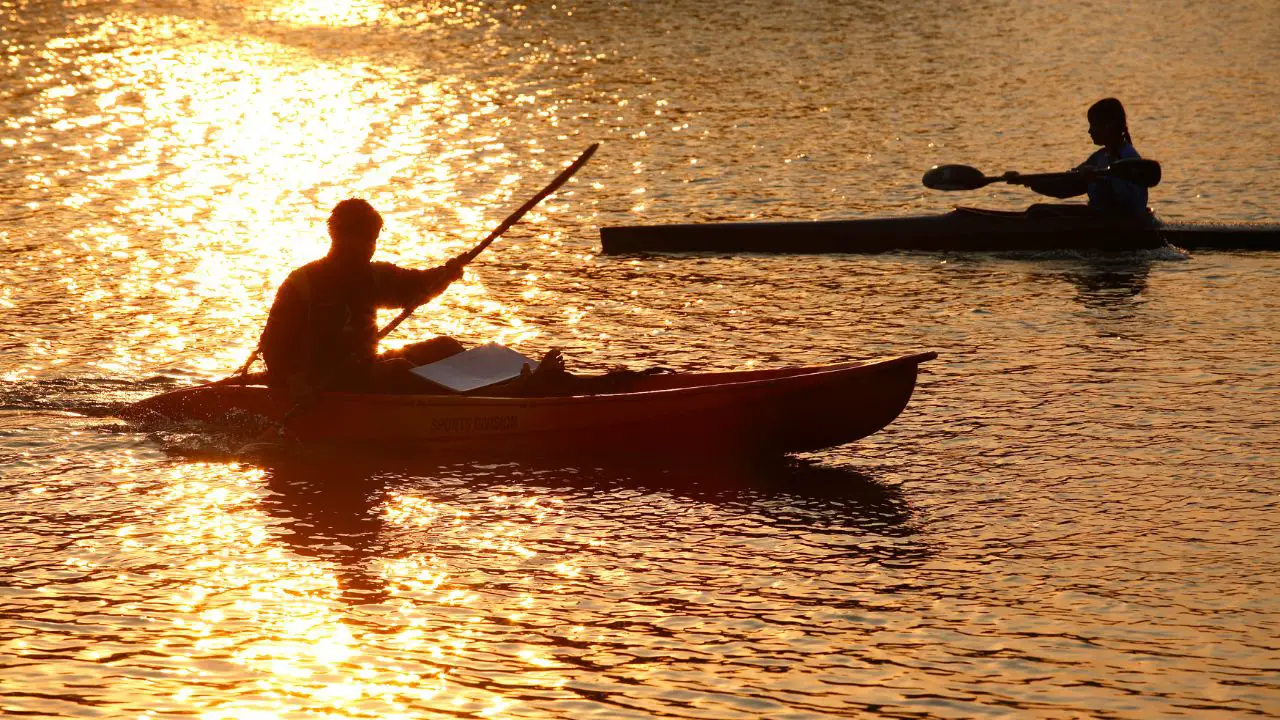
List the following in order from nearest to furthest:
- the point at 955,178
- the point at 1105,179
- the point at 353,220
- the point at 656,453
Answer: the point at 353,220 < the point at 656,453 < the point at 1105,179 < the point at 955,178

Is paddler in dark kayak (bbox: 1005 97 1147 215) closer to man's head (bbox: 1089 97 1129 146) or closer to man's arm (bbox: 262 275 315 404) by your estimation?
man's head (bbox: 1089 97 1129 146)

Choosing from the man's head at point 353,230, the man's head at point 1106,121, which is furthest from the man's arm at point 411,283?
the man's head at point 1106,121

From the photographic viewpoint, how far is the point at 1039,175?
47.8 ft

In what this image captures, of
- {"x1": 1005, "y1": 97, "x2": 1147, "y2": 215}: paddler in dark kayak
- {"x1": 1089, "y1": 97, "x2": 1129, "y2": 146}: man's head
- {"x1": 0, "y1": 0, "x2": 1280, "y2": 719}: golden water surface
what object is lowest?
{"x1": 0, "y1": 0, "x2": 1280, "y2": 719}: golden water surface

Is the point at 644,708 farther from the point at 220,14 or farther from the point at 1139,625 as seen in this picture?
the point at 220,14

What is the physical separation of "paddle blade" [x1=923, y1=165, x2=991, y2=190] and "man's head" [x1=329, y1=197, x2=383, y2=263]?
A: 686 centimetres

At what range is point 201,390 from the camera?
32.6 feet

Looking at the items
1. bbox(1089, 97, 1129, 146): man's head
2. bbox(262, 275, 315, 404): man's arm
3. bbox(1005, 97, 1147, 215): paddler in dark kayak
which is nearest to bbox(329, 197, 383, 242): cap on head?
bbox(262, 275, 315, 404): man's arm

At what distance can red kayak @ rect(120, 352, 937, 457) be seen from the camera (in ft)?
29.5

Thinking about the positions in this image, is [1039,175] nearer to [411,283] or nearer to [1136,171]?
[1136,171]

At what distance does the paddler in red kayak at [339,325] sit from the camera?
368 inches

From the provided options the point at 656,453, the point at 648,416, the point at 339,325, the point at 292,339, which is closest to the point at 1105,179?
the point at 656,453

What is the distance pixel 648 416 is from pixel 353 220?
1.71 metres

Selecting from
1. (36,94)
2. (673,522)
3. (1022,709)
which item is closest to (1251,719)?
(1022,709)
